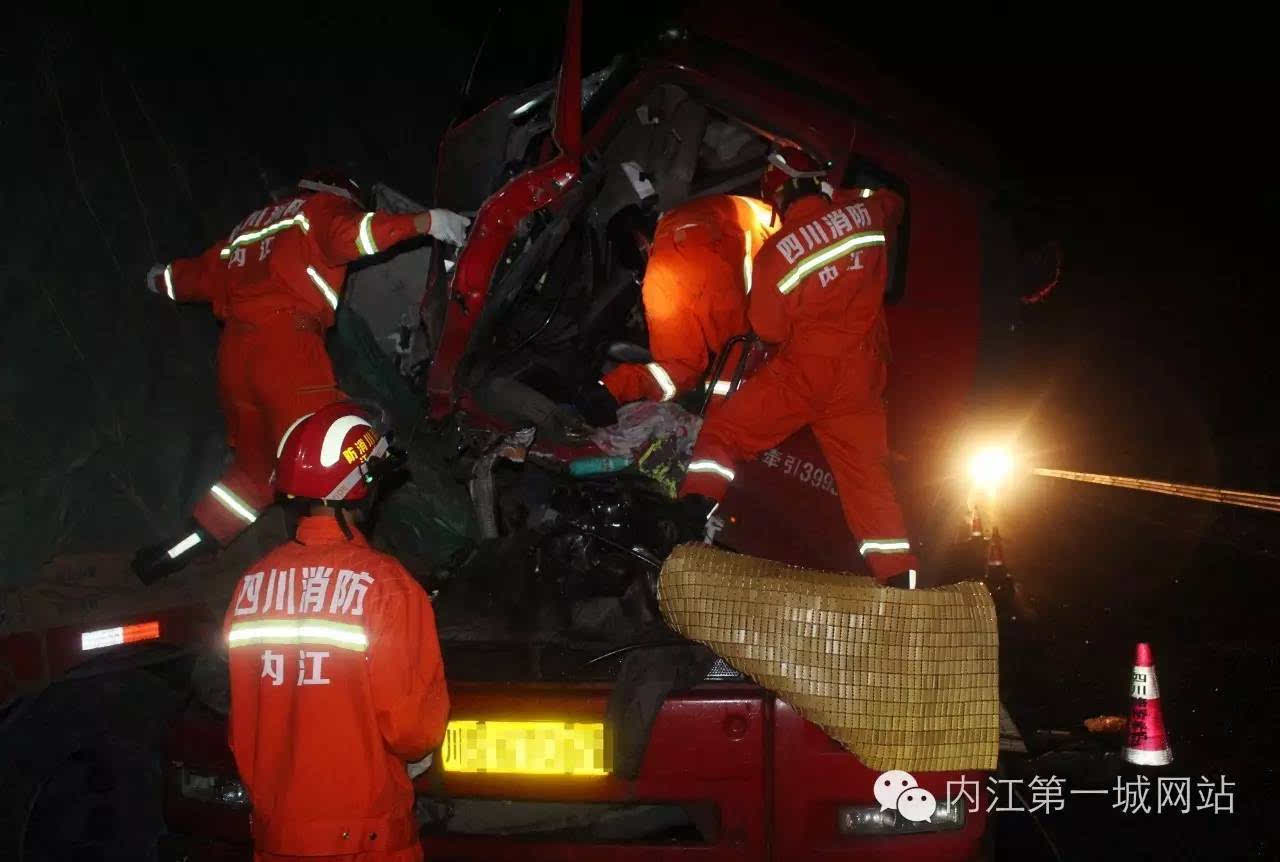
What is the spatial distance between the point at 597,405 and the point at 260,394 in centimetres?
152

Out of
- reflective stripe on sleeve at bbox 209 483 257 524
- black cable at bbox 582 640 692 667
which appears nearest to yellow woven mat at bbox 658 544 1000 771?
black cable at bbox 582 640 692 667

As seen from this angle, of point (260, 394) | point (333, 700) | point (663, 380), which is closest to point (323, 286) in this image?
point (260, 394)

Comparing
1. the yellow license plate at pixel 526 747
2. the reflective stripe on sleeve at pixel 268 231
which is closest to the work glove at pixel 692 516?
the yellow license plate at pixel 526 747

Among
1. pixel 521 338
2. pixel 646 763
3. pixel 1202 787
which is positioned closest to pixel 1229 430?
pixel 1202 787

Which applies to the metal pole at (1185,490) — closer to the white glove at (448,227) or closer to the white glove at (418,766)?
the white glove at (448,227)

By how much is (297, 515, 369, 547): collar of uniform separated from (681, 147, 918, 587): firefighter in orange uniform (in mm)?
1584

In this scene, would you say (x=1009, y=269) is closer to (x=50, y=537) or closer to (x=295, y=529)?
(x=295, y=529)

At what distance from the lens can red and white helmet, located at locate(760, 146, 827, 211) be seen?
13.9ft

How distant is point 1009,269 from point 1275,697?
8.72 ft

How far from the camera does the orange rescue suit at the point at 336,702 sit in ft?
8.03

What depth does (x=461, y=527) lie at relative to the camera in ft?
16.2

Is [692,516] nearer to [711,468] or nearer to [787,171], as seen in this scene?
[711,468]

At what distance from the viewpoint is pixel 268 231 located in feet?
15.6

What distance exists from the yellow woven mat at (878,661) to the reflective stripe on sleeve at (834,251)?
5.84 feet
